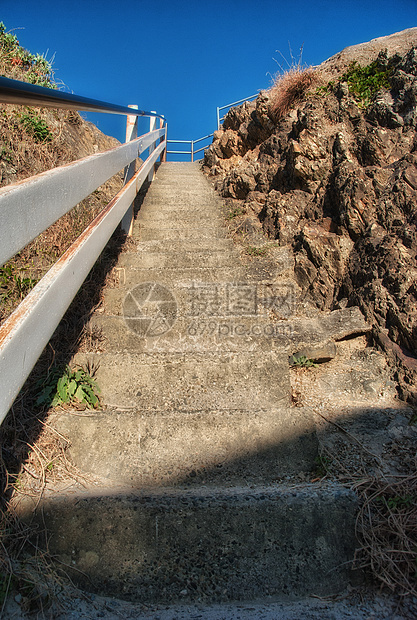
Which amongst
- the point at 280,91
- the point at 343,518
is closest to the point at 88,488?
the point at 343,518

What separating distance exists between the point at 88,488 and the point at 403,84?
148 inches

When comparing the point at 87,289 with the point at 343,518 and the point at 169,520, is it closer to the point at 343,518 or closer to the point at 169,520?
the point at 169,520

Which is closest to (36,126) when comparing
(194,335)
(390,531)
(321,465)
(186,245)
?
(186,245)

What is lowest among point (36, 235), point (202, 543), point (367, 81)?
point (202, 543)

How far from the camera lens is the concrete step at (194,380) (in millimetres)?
2070

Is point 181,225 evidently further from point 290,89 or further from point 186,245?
point 290,89

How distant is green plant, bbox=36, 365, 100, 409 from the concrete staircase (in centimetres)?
8

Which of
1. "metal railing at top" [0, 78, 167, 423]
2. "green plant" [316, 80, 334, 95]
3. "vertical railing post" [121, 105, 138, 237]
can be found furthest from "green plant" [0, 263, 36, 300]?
"green plant" [316, 80, 334, 95]

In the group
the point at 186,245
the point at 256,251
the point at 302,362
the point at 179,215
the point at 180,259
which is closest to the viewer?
the point at 302,362

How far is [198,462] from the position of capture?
1744 mm

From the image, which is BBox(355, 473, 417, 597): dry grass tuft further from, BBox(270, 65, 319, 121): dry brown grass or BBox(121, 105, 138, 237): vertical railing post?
BBox(270, 65, 319, 121): dry brown grass

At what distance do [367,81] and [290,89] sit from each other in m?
1.28

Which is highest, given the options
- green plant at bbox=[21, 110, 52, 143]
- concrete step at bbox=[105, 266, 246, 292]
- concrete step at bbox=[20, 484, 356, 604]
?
green plant at bbox=[21, 110, 52, 143]

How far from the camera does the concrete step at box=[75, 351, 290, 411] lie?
6.79 ft
